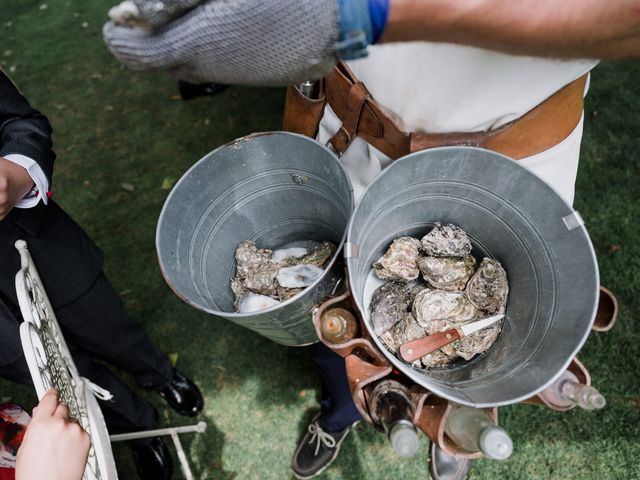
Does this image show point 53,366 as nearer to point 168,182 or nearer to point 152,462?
point 152,462

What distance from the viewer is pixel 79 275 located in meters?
1.24

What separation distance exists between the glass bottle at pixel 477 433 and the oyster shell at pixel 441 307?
24 centimetres

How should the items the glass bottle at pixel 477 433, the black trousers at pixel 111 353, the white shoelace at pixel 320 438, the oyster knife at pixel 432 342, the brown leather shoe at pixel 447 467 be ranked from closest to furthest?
the glass bottle at pixel 477 433 → the oyster knife at pixel 432 342 → the black trousers at pixel 111 353 → the brown leather shoe at pixel 447 467 → the white shoelace at pixel 320 438

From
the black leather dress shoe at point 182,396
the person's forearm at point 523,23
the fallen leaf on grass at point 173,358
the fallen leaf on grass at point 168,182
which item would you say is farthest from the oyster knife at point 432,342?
the fallen leaf on grass at point 168,182

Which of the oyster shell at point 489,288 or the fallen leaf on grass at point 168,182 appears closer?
the oyster shell at point 489,288

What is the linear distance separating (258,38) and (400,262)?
63 centimetres

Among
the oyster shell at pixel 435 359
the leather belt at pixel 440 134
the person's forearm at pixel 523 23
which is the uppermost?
the person's forearm at pixel 523 23

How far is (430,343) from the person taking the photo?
0.95m

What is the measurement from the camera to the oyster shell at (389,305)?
0.99m

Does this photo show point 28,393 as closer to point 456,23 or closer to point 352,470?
point 352,470

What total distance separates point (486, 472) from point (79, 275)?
58.2 inches

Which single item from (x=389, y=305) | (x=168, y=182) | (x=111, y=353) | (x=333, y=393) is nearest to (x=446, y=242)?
(x=389, y=305)

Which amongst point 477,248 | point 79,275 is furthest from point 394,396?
point 79,275

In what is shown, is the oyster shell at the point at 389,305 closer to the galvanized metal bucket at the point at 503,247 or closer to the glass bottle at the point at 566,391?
the galvanized metal bucket at the point at 503,247
